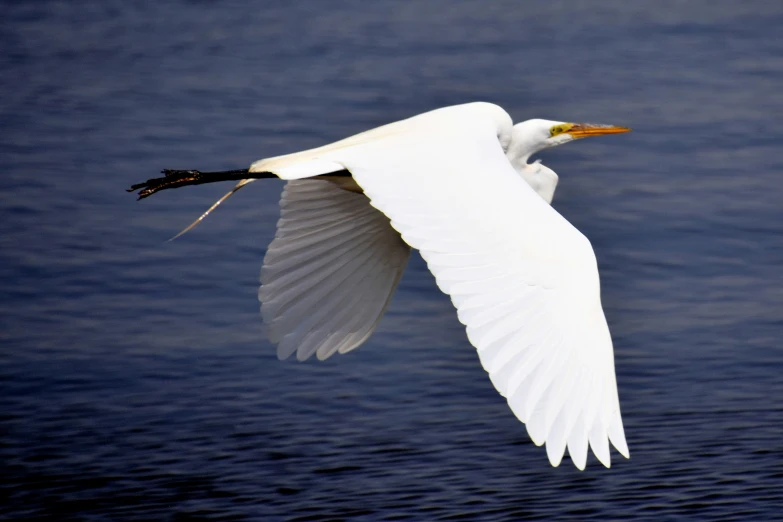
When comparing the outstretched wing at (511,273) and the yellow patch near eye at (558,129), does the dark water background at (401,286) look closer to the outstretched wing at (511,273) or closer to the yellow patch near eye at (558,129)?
the yellow patch near eye at (558,129)

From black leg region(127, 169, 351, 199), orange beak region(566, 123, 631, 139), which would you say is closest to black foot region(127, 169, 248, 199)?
black leg region(127, 169, 351, 199)

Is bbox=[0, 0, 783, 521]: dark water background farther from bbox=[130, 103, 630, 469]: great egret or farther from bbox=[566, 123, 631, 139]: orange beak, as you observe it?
bbox=[566, 123, 631, 139]: orange beak

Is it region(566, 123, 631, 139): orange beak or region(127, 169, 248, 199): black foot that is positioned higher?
region(127, 169, 248, 199): black foot

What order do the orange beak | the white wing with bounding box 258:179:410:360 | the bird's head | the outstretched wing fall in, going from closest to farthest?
the outstretched wing, the white wing with bounding box 258:179:410:360, the bird's head, the orange beak

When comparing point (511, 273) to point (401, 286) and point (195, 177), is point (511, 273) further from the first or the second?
point (401, 286)

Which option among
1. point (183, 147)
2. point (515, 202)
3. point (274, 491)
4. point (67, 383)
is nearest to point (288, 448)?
point (274, 491)

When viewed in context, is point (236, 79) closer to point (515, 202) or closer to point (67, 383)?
point (67, 383)

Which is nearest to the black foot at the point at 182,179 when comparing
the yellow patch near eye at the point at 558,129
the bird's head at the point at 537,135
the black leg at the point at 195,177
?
the black leg at the point at 195,177

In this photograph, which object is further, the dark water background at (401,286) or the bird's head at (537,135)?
the dark water background at (401,286)

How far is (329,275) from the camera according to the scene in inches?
177

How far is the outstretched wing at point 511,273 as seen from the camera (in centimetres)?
305

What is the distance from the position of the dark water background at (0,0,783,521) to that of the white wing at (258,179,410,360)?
1.91ft

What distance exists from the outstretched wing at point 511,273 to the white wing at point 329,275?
52 cm

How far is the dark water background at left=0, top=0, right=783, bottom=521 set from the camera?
4777mm
